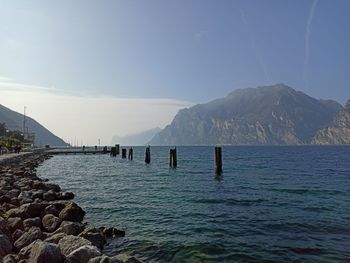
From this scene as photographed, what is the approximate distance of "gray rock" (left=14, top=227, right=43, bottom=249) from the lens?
38.7 ft

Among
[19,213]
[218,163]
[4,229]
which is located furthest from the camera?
[218,163]

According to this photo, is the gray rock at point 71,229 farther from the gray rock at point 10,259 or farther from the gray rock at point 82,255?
the gray rock at point 82,255

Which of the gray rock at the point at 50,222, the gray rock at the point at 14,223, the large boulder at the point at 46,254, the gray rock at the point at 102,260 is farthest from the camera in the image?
the gray rock at the point at 50,222

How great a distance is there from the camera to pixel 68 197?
24.8 metres

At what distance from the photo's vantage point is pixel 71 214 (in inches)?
660

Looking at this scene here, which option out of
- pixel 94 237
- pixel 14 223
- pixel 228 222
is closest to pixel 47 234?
pixel 94 237

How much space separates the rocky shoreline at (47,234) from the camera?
30.7 feet

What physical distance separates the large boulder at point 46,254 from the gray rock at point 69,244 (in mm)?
775

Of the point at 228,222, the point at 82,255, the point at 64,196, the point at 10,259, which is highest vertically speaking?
the point at 82,255

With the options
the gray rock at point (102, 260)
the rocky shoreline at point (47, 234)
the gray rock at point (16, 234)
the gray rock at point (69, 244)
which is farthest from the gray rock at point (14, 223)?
the gray rock at point (102, 260)

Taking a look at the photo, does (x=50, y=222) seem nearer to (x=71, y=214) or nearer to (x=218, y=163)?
(x=71, y=214)

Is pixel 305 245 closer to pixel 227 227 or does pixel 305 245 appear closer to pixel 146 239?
pixel 227 227

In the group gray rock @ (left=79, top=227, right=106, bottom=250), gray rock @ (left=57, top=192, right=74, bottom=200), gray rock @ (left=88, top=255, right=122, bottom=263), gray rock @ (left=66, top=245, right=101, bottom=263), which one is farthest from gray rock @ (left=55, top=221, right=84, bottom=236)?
gray rock @ (left=57, top=192, right=74, bottom=200)

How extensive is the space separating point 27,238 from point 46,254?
350cm
